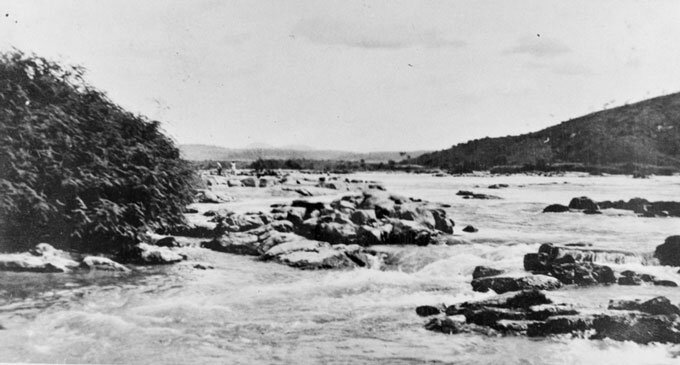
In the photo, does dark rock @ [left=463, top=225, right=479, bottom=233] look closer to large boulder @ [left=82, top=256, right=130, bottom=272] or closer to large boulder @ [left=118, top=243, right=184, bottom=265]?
large boulder @ [left=118, top=243, right=184, bottom=265]

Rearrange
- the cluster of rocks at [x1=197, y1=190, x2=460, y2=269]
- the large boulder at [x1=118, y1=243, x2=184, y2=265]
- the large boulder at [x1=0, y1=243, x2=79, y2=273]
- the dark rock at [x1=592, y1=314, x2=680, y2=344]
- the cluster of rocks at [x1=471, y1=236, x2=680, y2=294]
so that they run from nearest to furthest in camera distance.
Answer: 1. the dark rock at [x1=592, y1=314, x2=680, y2=344]
2. the cluster of rocks at [x1=471, y1=236, x2=680, y2=294]
3. the large boulder at [x1=0, y1=243, x2=79, y2=273]
4. the large boulder at [x1=118, y1=243, x2=184, y2=265]
5. the cluster of rocks at [x1=197, y1=190, x2=460, y2=269]

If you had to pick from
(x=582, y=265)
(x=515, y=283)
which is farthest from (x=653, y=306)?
(x=582, y=265)

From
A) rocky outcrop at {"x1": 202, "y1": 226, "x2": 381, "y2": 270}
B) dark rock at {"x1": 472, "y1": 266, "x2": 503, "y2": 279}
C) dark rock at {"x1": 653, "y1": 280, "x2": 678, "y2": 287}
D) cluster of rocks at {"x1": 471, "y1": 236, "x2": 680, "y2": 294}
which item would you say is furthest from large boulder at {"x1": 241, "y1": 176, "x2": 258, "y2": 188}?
dark rock at {"x1": 653, "y1": 280, "x2": 678, "y2": 287}

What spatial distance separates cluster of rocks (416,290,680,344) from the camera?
276 inches

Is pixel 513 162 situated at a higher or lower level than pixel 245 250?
higher

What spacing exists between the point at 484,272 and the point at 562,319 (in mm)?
2265

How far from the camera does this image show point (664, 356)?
21.8ft

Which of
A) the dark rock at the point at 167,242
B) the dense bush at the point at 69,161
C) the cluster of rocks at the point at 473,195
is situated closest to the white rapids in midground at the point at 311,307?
the dark rock at the point at 167,242

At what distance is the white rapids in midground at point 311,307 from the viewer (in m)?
6.98

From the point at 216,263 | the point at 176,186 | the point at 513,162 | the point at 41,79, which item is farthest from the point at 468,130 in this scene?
the point at 41,79

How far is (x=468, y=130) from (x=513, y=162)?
2178mm

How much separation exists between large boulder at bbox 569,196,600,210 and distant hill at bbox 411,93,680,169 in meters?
0.77

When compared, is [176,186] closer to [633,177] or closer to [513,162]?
[513,162]

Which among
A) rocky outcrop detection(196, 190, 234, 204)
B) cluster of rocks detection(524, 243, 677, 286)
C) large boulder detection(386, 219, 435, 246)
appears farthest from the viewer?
rocky outcrop detection(196, 190, 234, 204)
